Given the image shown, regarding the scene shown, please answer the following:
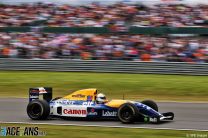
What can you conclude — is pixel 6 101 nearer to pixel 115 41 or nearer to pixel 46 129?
pixel 46 129

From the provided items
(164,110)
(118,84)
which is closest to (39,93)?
(164,110)

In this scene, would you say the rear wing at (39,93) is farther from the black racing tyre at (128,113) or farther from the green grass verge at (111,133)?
the black racing tyre at (128,113)

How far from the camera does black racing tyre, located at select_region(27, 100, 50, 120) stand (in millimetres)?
9736

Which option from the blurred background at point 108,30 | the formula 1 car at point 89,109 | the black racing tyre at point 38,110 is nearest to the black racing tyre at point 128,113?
the formula 1 car at point 89,109

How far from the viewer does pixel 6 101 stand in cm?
1403

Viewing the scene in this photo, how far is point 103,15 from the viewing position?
896 inches

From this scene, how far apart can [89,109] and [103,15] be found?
Answer: 1358cm

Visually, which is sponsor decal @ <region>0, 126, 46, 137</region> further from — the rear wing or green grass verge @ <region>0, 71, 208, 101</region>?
green grass verge @ <region>0, 71, 208, 101</region>

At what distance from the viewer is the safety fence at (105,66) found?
60.5ft

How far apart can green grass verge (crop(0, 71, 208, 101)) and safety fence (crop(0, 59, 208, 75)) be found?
39 centimetres

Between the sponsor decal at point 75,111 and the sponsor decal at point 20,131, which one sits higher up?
the sponsor decal at point 75,111

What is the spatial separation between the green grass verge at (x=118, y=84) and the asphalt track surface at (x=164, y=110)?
92.0 inches

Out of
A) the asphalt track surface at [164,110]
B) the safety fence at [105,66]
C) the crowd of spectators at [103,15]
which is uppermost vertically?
the crowd of spectators at [103,15]

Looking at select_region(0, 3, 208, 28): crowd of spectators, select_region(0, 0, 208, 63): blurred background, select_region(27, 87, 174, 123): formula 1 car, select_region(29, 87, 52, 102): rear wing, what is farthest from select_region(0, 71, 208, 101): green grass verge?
select_region(27, 87, 174, 123): formula 1 car
